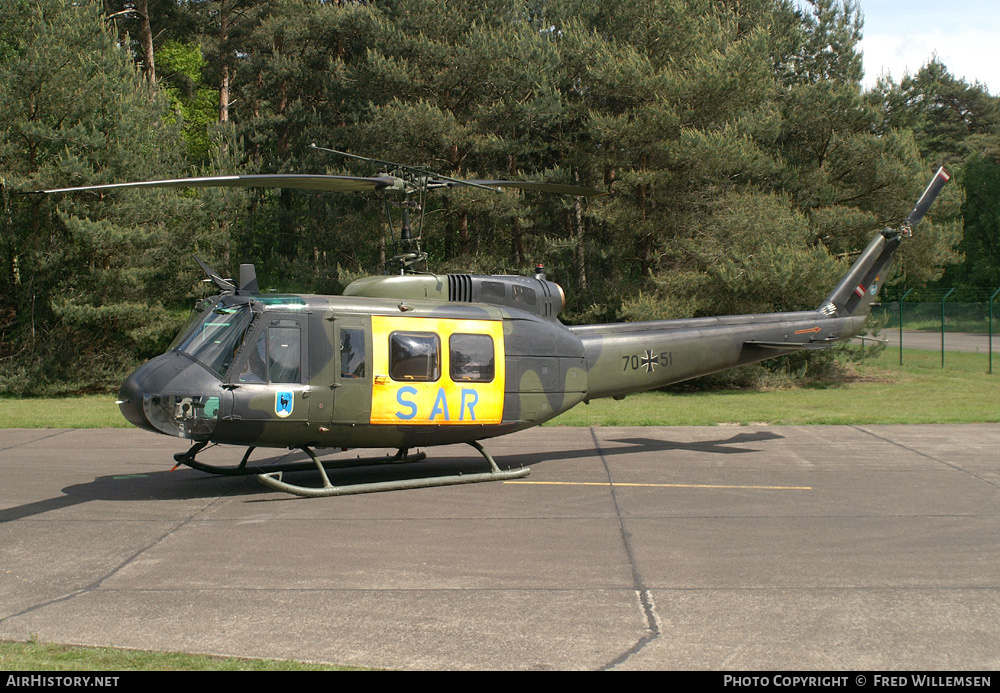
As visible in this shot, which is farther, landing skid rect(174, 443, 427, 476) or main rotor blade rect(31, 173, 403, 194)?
landing skid rect(174, 443, 427, 476)

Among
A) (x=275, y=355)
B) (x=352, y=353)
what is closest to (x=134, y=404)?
(x=275, y=355)

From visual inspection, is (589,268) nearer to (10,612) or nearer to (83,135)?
(83,135)

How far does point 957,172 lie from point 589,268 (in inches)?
1567

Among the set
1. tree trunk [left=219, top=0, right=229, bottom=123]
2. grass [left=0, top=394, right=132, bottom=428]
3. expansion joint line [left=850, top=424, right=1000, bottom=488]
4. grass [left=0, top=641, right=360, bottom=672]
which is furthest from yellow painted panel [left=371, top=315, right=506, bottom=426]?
tree trunk [left=219, top=0, right=229, bottom=123]

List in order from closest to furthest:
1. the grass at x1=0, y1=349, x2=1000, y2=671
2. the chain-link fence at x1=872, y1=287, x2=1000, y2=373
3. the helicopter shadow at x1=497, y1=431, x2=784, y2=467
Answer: the helicopter shadow at x1=497, y1=431, x2=784, y2=467
the grass at x1=0, y1=349, x2=1000, y2=671
the chain-link fence at x1=872, y1=287, x2=1000, y2=373

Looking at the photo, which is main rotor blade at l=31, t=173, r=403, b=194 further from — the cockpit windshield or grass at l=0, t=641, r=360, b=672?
grass at l=0, t=641, r=360, b=672

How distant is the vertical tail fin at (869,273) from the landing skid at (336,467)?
20.1ft

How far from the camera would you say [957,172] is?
54625 mm

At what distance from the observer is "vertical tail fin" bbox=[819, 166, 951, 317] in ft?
43.2

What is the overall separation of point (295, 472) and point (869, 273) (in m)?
9.46

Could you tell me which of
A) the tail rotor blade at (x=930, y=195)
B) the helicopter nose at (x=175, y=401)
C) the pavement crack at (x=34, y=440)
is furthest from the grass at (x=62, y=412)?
A: the tail rotor blade at (x=930, y=195)

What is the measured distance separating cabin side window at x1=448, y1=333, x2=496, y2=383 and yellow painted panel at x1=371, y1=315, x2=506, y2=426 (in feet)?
0.15

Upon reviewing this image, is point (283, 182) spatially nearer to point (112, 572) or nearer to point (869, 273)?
point (112, 572)

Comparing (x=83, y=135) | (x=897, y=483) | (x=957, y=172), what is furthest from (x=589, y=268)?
(x=957, y=172)
